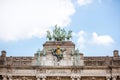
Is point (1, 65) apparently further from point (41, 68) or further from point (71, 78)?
point (71, 78)

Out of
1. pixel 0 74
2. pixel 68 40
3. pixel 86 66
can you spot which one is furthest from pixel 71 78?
pixel 0 74

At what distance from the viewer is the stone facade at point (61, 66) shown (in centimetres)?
3869

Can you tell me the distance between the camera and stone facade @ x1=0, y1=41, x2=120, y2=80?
38.7 meters

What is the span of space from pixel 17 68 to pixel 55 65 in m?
4.63

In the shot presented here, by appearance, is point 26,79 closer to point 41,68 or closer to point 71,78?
point 41,68

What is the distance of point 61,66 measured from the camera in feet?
128

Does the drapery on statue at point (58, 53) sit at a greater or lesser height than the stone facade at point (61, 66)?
greater

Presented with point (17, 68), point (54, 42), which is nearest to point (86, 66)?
point (54, 42)

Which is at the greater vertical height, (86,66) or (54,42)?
(54,42)

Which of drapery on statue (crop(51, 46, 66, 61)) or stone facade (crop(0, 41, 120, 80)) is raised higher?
drapery on statue (crop(51, 46, 66, 61))

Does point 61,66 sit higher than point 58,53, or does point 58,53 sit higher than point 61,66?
point 58,53

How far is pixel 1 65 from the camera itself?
39.4 m

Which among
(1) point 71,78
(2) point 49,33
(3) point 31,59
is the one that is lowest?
(1) point 71,78

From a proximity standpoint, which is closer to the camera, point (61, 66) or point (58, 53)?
point (61, 66)
